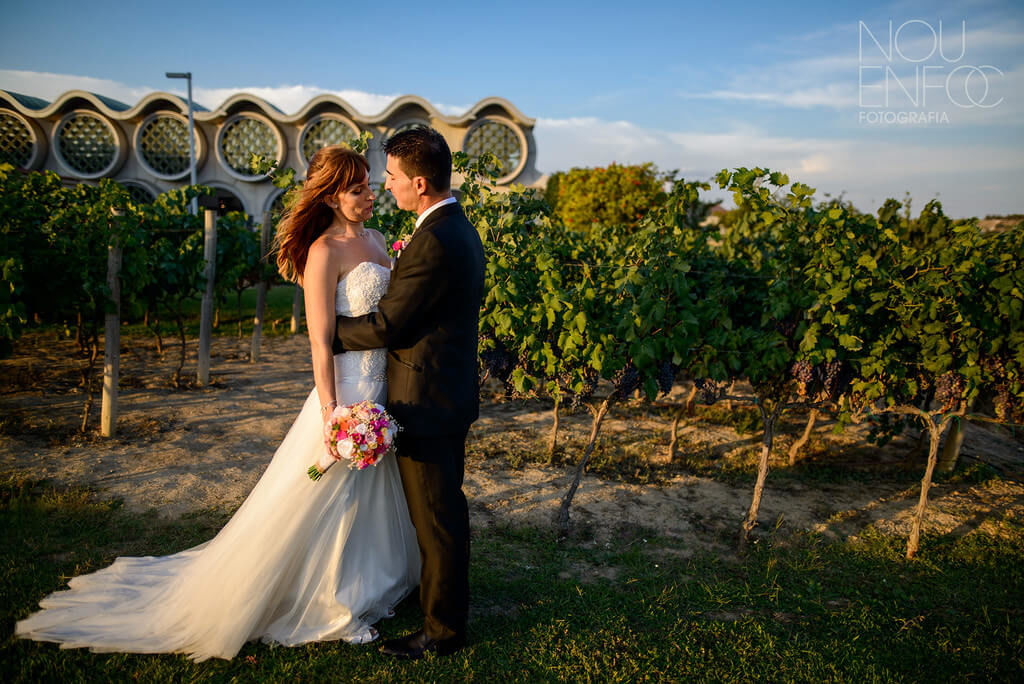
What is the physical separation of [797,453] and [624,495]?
266 centimetres

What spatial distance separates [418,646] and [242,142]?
32.6 metres

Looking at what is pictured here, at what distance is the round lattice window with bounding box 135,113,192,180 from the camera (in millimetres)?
29281

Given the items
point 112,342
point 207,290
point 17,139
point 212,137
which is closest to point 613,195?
point 207,290

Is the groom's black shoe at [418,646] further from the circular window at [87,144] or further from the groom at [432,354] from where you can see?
the circular window at [87,144]

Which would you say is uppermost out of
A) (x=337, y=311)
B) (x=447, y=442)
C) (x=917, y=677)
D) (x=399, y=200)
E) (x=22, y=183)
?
(x=22, y=183)

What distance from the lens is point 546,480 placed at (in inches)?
209

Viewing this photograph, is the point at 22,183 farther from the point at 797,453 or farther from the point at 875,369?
the point at 797,453

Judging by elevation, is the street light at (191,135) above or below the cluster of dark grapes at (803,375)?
above

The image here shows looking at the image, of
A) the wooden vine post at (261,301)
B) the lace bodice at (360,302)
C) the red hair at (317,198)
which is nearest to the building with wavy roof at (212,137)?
the wooden vine post at (261,301)

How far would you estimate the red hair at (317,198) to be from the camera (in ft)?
8.58

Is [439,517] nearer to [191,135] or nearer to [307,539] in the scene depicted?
[307,539]

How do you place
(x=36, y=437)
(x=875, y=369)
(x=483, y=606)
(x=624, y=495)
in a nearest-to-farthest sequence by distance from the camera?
(x=483, y=606), (x=875, y=369), (x=624, y=495), (x=36, y=437)

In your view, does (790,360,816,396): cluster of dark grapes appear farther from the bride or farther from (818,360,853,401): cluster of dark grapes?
the bride

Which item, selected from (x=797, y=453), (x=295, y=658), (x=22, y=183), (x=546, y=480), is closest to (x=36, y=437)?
(x=22, y=183)
